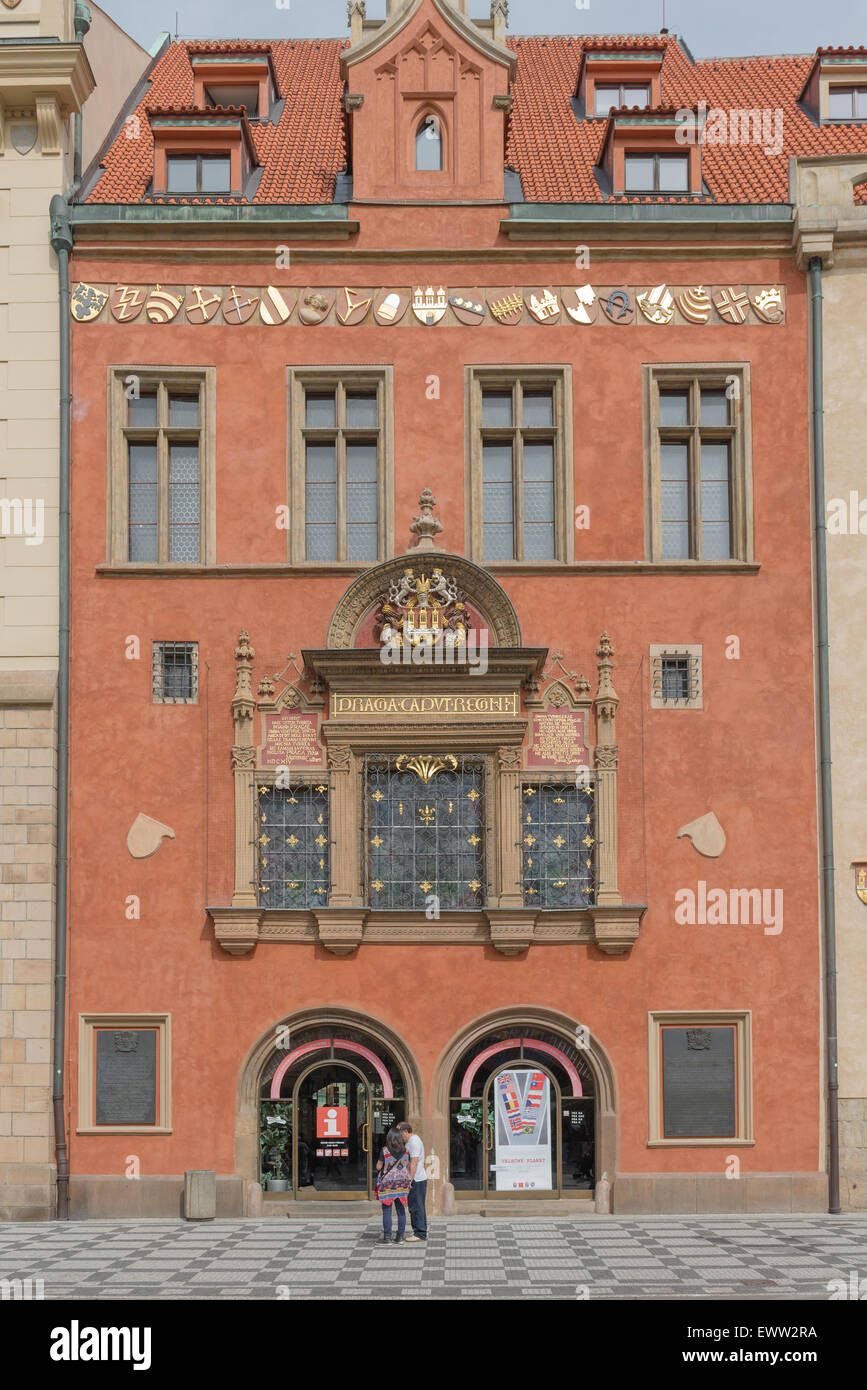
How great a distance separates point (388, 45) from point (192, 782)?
1101cm

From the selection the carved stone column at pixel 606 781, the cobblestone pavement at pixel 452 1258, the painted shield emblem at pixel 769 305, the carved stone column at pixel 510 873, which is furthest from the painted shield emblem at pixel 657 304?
the cobblestone pavement at pixel 452 1258

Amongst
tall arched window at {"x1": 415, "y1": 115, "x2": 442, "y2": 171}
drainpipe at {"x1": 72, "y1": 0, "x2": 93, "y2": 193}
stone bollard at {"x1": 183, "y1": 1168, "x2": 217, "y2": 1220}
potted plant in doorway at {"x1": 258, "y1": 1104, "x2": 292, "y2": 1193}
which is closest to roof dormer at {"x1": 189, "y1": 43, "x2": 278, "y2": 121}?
drainpipe at {"x1": 72, "y1": 0, "x2": 93, "y2": 193}

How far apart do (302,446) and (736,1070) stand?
1040cm

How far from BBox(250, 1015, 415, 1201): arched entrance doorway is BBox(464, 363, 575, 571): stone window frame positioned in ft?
22.5

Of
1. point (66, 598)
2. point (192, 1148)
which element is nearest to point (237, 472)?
point (66, 598)

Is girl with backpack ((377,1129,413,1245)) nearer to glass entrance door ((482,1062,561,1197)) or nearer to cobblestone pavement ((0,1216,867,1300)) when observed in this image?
cobblestone pavement ((0,1216,867,1300))

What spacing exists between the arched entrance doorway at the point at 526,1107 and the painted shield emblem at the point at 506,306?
31.3 feet

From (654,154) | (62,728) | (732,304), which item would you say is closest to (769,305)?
(732,304)

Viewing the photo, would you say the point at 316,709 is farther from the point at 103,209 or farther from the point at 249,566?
the point at 103,209

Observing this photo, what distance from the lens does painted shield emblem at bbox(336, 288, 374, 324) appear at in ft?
77.0

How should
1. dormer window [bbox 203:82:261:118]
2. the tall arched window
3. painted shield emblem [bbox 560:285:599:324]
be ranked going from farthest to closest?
dormer window [bbox 203:82:261:118] < the tall arched window < painted shield emblem [bbox 560:285:599:324]

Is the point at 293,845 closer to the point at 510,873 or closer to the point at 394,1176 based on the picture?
the point at 510,873

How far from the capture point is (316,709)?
22.9 meters

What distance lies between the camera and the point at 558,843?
2266 cm
